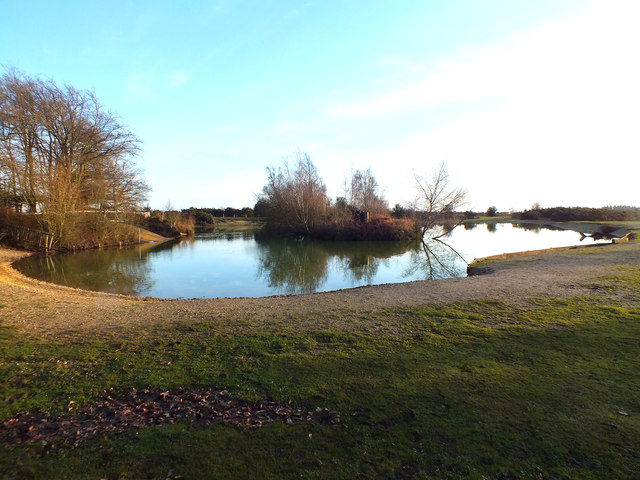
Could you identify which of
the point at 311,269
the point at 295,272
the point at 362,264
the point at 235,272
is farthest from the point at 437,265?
the point at 235,272

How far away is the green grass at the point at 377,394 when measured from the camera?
8.73 feet

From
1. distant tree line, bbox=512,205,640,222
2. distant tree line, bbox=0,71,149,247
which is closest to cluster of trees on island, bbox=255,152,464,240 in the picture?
distant tree line, bbox=0,71,149,247

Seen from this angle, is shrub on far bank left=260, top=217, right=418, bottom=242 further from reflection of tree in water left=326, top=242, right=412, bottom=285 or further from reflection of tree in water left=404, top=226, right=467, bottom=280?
reflection of tree in water left=404, top=226, right=467, bottom=280

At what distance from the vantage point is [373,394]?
3.71 metres

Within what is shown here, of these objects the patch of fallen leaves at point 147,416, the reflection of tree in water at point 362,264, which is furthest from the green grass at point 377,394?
the reflection of tree in water at point 362,264

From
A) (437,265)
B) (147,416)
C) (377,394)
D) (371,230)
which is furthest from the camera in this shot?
(371,230)

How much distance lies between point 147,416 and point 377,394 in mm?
2411

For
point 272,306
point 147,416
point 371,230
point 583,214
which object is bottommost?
point 272,306

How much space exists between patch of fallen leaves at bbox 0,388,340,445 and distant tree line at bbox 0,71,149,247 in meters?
25.3

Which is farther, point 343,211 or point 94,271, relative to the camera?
point 343,211

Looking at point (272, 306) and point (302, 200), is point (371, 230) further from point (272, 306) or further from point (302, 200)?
point (272, 306)

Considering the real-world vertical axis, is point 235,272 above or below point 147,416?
below

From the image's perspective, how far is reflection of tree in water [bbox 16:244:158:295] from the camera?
528 inches

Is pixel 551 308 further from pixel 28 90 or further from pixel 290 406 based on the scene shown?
pixel 28 90
